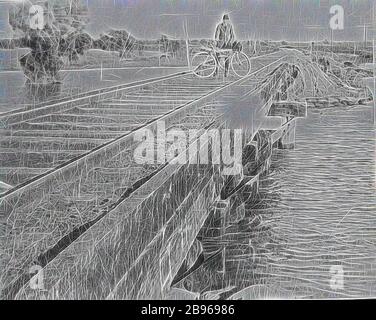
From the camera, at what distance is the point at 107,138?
1.69m

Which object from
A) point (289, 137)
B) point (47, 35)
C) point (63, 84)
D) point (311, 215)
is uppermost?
point (47, 35)

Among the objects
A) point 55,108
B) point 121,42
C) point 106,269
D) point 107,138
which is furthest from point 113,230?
point 121,42

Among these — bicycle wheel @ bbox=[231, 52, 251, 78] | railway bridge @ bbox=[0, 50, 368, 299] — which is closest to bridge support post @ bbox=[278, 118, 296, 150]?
railway bridge @ bbox=[0, 50, 368, 299]

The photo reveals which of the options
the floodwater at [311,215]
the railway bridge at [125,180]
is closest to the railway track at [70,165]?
the railway bridge at [125,180]

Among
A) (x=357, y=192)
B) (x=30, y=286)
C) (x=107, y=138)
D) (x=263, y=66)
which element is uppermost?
(x=263, y=66)

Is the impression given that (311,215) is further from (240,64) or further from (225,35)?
(225,35)

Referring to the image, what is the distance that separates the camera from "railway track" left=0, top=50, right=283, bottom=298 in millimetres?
1677

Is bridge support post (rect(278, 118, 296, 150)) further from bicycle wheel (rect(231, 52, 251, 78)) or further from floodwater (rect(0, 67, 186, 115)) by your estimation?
floodwater (rect(0, 67, 186, 115))

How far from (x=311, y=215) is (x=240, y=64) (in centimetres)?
53

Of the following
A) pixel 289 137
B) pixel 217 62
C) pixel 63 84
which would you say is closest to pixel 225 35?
pixel 217 62

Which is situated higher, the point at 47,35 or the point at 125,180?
the point at 47,35

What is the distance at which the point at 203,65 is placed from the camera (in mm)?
1737
